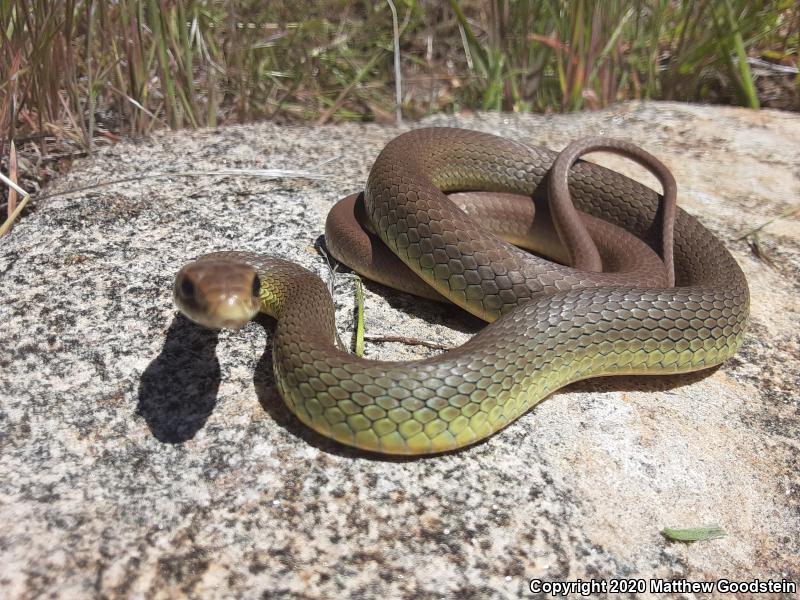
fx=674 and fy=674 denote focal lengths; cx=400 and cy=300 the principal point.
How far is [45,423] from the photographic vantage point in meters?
2.83

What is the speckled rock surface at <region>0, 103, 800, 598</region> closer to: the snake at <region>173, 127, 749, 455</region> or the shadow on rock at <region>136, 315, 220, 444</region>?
the shadow on rock at <region>136, 315, 220, 444</region>

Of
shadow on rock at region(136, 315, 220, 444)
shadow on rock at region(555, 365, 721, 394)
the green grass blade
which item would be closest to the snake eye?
shadow on rock at region(136, 315, 220, 444)

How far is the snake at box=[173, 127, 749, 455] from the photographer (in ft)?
9.08

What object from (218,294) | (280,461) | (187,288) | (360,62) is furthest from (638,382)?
(360,62)

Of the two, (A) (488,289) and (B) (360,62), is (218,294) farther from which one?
(B) (360,62)

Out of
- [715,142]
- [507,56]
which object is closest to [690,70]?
[715,142]

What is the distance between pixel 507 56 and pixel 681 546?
19.0 ft

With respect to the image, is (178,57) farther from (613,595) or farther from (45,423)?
(613,595)

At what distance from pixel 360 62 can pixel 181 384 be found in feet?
18.9

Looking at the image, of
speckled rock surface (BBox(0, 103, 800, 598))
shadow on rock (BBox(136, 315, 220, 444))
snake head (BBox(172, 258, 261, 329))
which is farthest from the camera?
shadow on rock (BBox(136, 315, 220, 444))

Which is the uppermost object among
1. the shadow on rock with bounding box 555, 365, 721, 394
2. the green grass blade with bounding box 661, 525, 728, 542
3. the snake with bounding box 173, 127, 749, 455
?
the snake with bounding box 173, 127, 749, 455

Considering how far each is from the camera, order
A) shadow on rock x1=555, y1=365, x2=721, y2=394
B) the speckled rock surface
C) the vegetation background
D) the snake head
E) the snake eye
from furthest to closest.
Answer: the vegetation background
shadow on rock x1=555, y1=365, x2=721, y2=394
the snake eye
the snake head
the speckled rock surface

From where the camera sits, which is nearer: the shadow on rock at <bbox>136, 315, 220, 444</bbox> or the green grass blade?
the green grass blade

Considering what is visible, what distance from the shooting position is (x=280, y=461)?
2768 millimetres
